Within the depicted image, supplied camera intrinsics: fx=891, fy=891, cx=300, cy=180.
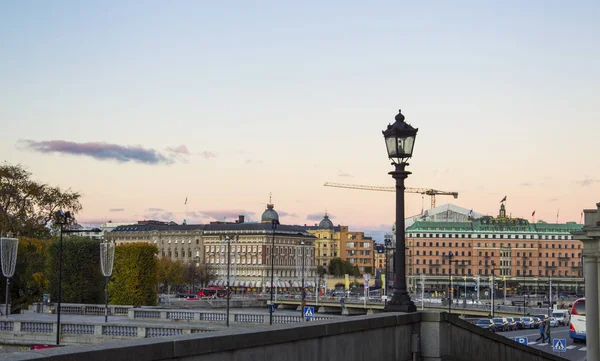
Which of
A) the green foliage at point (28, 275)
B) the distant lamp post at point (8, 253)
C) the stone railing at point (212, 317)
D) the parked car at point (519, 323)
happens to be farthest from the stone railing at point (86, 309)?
the parked car at point (519, 323)

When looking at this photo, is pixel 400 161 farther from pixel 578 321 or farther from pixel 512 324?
pixel 512 324

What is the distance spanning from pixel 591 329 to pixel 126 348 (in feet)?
119

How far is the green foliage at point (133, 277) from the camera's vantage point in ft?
343

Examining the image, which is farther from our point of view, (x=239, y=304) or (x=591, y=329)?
(x=239, y=304)

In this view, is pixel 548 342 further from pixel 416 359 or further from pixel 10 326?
pixel 416 359

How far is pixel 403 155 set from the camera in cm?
2053

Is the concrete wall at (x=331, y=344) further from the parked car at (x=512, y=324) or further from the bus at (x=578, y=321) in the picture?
the parked car at (x=512, y=324)

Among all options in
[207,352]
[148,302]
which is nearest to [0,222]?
[148,302]

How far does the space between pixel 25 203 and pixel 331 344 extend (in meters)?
→ 76.8

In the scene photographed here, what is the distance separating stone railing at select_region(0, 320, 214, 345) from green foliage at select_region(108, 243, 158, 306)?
48.7 meters

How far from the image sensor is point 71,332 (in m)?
53.9

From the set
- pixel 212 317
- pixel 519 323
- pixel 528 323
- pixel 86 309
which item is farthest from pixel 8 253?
pixel 528 323

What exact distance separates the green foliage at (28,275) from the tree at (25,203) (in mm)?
1863

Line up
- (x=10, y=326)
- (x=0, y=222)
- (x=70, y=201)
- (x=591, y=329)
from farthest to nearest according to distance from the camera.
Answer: (x=70, y=201)
(x=0, y=222)
(x=10, y=326)
(x=591, y=329)
